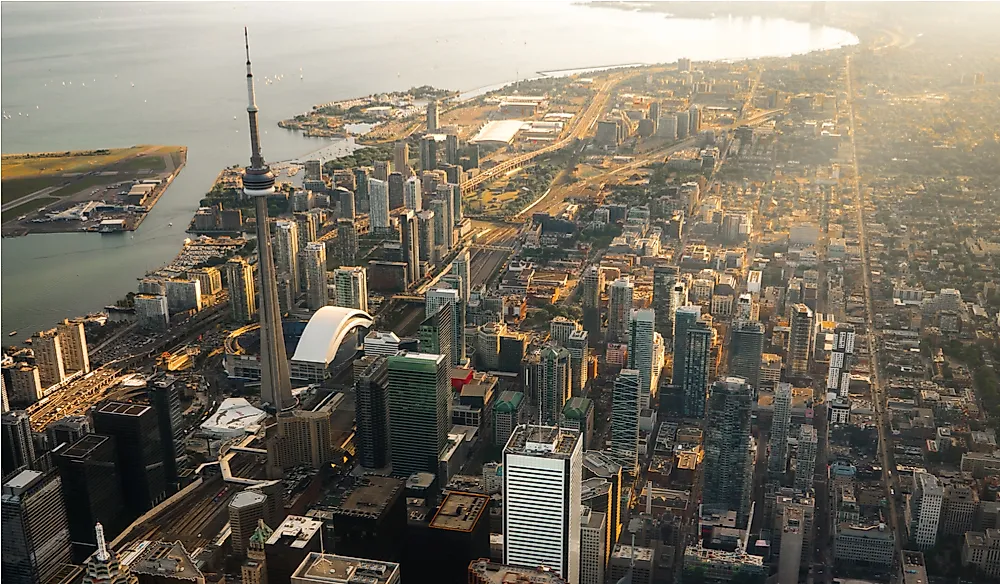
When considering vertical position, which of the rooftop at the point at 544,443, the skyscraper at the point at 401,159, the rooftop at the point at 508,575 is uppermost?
the rooftop at the point at 544,443

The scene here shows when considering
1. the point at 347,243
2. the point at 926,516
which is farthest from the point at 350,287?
the point at 926,516

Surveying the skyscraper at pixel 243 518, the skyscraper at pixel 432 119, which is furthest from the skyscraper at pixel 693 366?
the skyscraper at pixel 432 119

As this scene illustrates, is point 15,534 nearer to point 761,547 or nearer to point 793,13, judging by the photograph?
point 761,547

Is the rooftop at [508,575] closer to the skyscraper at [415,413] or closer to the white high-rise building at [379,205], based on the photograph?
the skyscraper at [415,413]

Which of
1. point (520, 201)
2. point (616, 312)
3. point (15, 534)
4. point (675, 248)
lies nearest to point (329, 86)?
point (520, 201)

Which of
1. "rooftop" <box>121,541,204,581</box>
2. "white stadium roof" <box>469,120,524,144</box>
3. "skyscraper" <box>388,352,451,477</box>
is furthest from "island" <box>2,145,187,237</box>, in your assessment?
"rooftop" <box>121,541,204,581</box>

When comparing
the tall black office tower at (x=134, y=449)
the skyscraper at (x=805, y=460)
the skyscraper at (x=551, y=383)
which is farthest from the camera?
the skyscraper at (x=551, y=383)

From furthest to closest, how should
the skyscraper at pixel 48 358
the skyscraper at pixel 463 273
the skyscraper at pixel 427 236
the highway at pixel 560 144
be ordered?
1. the highway at pixel 560 144
2. the skyscraper at pixel 427 236
3. the skyscraper at pixel 463 273
4. the skyscraper at pixel 48 358
